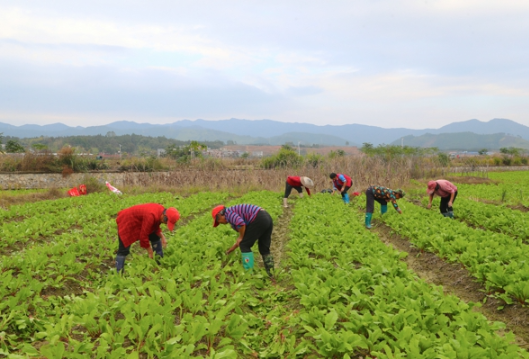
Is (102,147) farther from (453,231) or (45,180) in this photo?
(453,231)

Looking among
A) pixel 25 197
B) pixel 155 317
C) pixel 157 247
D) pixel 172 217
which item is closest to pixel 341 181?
pixel 157 247

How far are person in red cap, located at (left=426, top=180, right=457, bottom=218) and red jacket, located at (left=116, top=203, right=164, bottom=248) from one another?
818 centimetres

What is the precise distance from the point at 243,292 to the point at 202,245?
2.34 m

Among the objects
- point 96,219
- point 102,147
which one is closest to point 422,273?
point 96,219

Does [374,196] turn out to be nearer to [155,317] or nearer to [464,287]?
[464,287]

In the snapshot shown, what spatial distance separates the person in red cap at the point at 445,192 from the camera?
1014 centimetres

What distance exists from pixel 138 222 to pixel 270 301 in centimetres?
278

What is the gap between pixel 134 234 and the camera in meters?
6.13

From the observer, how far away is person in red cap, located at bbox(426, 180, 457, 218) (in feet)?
33.3

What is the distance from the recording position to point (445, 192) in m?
10.3

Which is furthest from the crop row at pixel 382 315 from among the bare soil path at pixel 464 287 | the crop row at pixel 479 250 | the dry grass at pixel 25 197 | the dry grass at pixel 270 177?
the dry grass at pixel 25 197

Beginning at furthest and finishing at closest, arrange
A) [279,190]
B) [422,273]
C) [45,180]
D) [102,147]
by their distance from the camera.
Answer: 1. [102,147]
2. [45,180]
3. [279,190]
4. [422,273]

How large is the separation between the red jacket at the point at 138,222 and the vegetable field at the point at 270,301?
472 mm

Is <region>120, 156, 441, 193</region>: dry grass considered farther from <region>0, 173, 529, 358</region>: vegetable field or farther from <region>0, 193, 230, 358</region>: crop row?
<region>0, 193, 230, 358</region>: crop row
